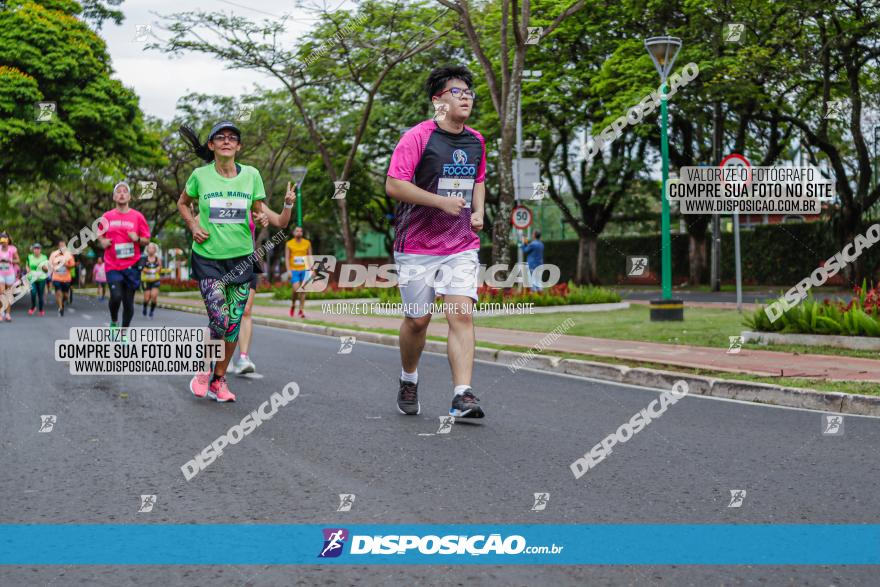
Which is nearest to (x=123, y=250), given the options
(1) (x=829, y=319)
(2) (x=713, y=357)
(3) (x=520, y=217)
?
(2) (x=713, y=357)

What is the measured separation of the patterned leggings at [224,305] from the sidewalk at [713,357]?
4.25 m

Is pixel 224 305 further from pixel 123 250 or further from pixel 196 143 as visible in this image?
pixel 123 250

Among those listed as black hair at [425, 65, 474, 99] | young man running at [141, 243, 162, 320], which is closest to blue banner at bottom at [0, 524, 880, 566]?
black hair at [425, 65, 474, 99]

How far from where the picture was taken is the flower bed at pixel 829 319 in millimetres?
10312

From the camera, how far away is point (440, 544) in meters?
3.50

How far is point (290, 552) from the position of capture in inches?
134

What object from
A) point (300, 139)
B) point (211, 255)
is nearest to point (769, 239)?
point (300, 139)

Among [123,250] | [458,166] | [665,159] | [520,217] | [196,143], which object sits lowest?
[123,250]

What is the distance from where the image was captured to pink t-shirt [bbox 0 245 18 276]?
792 inches

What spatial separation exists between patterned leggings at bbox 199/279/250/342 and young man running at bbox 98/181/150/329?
3.43 meters

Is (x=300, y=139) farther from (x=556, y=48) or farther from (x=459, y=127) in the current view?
(x=459, y=127)

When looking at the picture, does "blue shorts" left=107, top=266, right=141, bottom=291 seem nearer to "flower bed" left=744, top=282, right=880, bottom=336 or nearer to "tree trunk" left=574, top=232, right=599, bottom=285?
"flower bed" left=744, top=282, right=880, bottom=336

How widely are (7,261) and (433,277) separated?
17.2m

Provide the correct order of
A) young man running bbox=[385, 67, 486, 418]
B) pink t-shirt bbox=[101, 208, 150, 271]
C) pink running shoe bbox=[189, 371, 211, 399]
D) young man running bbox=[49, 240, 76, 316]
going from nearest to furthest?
young man running bbox=[385, 67, 486, 418] < pink running shoe bbox=[189, 371, 211, 399] < pink t-shirt bbox=[101, 208, 150, 271] < young man running bbox=[49, 240, 76, 316]
